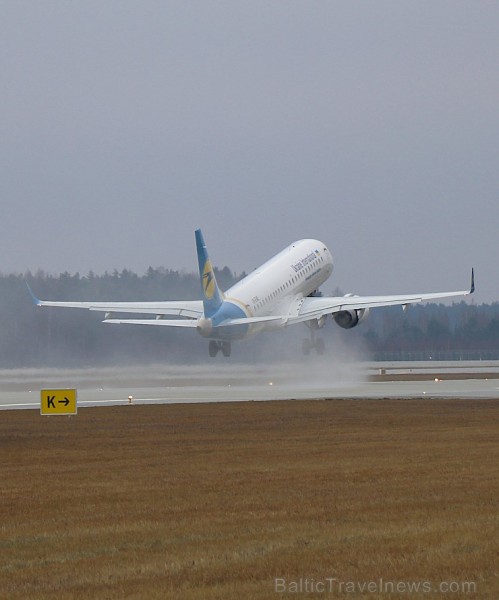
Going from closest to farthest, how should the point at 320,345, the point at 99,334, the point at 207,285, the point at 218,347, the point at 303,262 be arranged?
the point at 207,285
the point at 218,347
the point at 303,262
the point at 320,345
the point at 99,334

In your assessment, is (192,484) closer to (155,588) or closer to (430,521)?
(430,521)

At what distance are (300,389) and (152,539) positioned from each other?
60.1 meters

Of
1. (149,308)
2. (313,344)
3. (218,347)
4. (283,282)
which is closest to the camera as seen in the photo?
(218,347)

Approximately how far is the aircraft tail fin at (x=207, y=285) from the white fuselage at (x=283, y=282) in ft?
7.55

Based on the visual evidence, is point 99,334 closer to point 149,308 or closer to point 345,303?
point 149,308

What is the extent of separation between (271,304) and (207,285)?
8.44m

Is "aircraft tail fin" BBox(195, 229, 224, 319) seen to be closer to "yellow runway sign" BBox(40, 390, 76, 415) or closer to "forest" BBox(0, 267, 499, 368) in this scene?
"forest" BBox(0, 267, 499, 368)

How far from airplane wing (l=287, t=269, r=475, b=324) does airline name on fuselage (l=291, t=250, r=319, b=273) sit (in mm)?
2473

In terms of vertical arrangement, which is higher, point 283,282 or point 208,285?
point 283,282

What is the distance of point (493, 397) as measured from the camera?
219ft

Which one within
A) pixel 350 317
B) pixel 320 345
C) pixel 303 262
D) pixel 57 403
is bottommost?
pixel 57 403

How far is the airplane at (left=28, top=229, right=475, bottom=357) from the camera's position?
275ft

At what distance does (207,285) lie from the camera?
8281cm

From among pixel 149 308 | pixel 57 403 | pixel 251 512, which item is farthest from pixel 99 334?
pixel 251 512
